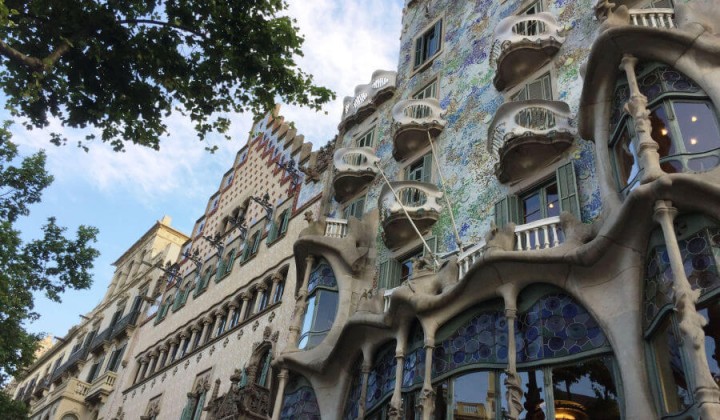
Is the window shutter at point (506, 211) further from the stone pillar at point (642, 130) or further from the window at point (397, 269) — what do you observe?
the stone pillar at point (642, 130)

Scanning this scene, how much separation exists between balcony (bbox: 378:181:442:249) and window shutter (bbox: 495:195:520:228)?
2.28m

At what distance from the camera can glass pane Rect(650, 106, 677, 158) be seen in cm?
976

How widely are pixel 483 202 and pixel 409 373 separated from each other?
4586 millimetres

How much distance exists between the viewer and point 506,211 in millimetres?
13539

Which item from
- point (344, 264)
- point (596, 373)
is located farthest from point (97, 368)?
point (596, 373)

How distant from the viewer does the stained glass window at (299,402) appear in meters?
14.7

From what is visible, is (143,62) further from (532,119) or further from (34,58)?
(532,119)

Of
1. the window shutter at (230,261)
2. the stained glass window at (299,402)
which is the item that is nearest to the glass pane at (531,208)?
the stained glass window at (299,402)

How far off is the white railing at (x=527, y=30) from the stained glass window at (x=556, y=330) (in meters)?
7.51

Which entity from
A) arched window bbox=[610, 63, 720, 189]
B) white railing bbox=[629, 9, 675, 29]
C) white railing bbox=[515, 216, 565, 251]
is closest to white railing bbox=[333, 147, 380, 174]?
white railing bbox=[515, 216, 565, 251]

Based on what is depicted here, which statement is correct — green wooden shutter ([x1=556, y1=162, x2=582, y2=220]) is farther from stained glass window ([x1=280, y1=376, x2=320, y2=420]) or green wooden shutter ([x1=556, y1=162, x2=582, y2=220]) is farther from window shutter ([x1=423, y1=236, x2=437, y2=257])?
stained glass window ([x1=280, y1=376, x2=320, y2=420])

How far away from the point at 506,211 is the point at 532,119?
81.7 inches

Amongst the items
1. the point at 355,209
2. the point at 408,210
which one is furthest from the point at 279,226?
the point at 408,210

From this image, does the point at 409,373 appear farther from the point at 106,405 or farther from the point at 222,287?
the point at 106,405
